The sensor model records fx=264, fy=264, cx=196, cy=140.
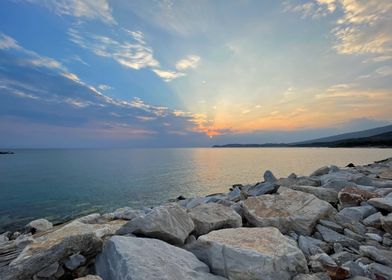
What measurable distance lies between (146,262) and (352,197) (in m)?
6.71

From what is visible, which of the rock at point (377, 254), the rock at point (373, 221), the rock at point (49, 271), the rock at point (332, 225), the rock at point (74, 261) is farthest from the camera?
the rock at point (373, 221)

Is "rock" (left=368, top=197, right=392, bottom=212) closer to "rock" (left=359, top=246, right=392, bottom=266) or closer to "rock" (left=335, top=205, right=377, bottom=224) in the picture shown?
"rock" (left=335, top=205, right=377, bottom=224)

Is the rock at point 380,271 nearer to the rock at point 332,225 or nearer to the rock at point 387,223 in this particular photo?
the rock at point 332,225

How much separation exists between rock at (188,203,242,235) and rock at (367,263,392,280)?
2567mm

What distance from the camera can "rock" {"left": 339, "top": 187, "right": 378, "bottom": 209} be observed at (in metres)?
7.71

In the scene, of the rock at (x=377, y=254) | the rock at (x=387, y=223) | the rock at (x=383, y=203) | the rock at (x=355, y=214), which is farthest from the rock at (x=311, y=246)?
the rock at (x=383, y=203)

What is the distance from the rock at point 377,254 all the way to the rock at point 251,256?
1.35m

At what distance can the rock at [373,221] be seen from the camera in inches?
238

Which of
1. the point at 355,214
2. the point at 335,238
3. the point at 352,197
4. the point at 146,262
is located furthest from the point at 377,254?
the point at 146,262

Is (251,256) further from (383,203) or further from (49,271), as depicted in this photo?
(383,203)

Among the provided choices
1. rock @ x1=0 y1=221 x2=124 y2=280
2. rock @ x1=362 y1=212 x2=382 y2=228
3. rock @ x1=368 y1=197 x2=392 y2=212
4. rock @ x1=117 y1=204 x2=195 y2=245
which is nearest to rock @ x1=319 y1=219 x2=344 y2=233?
rock @ x1=362 y1=212 x2=382 y2=228

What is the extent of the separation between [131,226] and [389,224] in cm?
538

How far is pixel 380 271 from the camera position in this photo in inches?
157

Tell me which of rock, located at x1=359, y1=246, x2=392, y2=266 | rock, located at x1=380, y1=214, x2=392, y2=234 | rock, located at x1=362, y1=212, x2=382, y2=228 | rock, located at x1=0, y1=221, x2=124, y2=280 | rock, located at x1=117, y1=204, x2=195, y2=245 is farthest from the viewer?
rock, located at x1=362, y1=212, x2=382, y2=228
